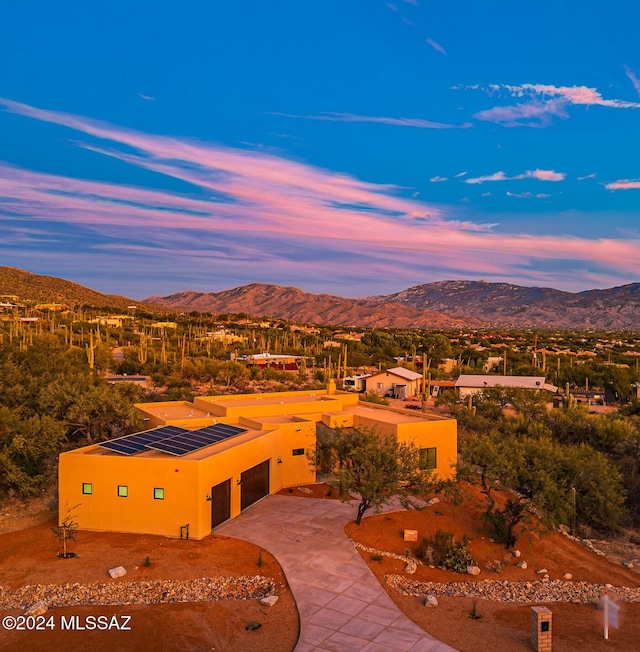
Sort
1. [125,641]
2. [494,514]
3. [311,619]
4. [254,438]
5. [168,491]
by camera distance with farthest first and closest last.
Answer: [254,438] → [494,514] → [168,491] → [311,619] → [125,641]

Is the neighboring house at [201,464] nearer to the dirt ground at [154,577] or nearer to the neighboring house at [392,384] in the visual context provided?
the dirt ground at [154,577]

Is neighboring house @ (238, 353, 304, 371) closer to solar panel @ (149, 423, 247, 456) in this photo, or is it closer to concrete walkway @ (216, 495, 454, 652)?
solar panel @ (149, 423, 247, 456)

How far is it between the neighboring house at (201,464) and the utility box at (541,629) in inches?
371

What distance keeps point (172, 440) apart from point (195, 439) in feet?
2.58

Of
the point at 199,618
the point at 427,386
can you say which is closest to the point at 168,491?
the point at 199,618

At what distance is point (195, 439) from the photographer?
64.0ft

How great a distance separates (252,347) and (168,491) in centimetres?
5726

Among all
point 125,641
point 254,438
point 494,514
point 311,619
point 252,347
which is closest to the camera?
point 125,641

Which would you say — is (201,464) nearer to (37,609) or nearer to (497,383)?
(37,609)

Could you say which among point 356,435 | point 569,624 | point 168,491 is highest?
point 356,435

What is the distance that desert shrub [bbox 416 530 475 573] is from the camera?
51.7 ft

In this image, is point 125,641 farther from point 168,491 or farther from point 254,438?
point 254,438

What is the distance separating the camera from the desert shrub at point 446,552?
620 inches

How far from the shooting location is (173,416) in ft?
82.2
